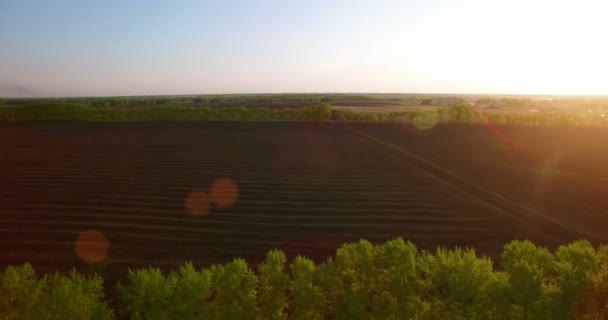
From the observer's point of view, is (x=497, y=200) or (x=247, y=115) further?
(x=247, y=115)

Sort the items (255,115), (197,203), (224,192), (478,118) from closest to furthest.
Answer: (197,203)
(224,192)
(478,118)
(255,115)

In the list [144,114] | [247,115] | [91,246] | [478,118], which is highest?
[144,114]

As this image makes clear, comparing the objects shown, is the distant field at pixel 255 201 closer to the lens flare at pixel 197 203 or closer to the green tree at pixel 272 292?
the lens flare at pixel 197 203

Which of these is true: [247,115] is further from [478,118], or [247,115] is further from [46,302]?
[46,302]

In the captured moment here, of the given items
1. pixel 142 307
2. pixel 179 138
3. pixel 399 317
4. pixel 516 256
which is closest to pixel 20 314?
pixel 142 307

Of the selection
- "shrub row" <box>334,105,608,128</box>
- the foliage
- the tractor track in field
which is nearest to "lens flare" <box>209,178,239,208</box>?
the foliage

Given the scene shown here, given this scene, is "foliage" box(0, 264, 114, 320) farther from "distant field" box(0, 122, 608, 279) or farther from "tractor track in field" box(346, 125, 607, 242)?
"tractor track in field" box(346, 125, 607, 242)

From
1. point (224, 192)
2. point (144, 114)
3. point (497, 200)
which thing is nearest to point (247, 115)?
point (144, 114)
